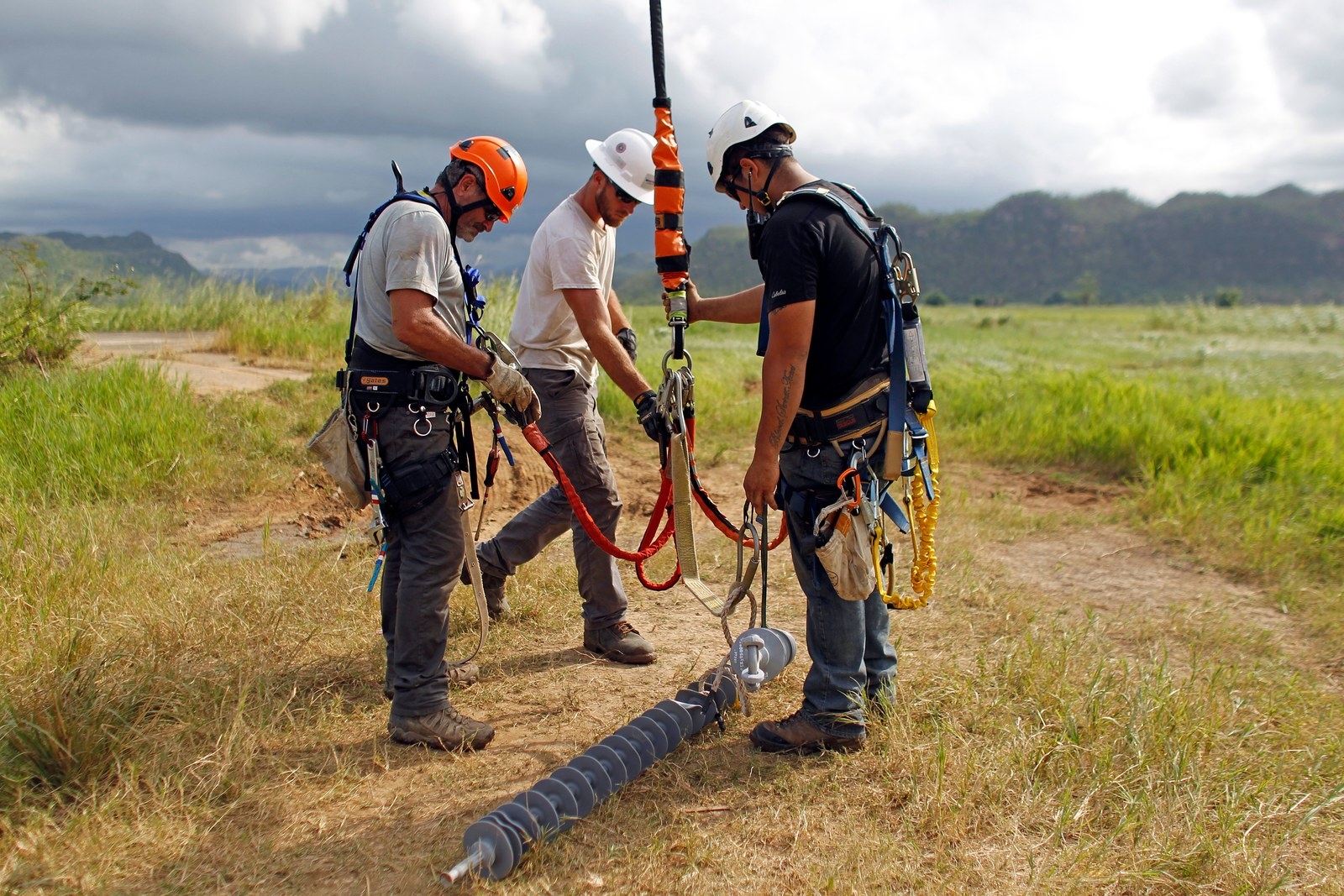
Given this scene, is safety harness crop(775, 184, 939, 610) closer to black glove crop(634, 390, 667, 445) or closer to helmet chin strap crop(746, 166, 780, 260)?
helmet chin strap crop(746, 166, 780, 260)

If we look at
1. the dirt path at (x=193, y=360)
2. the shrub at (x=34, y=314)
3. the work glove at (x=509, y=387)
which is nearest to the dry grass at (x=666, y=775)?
the work glove at (x=509, y=387)

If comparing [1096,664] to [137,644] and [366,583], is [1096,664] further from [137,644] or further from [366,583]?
[137,644]

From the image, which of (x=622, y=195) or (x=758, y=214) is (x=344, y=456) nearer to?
(x=622, y=195)

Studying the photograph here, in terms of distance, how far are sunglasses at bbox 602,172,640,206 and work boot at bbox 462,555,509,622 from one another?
2.03 metres

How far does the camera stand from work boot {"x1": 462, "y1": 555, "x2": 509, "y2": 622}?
16.0 ft

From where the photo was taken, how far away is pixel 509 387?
3.66m

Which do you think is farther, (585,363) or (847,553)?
(585,363)

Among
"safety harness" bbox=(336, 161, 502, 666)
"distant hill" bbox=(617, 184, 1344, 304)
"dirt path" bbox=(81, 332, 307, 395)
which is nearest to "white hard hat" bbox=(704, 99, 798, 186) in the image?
"safety harness" bbox=(336, 161, 502, 666)

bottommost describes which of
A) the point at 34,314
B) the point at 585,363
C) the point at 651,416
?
the point at 651,416

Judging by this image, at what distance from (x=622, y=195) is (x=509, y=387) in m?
1.22

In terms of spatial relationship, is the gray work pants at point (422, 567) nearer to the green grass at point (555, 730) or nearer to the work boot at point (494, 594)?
the green grass at point (555, 730)

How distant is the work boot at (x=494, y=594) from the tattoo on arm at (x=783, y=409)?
2159 mm

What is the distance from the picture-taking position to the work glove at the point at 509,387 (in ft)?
12.0

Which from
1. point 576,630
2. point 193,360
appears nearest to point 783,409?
point 576,630
